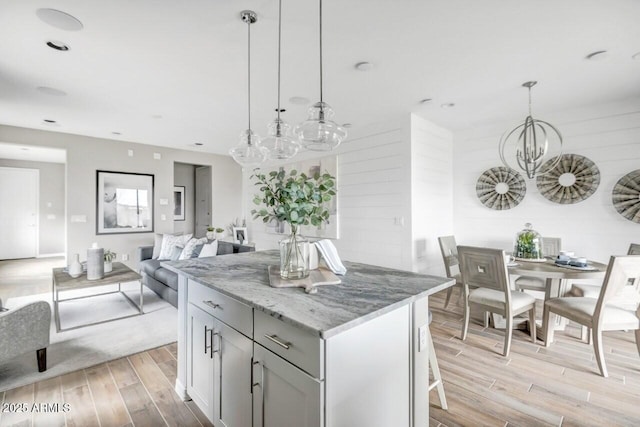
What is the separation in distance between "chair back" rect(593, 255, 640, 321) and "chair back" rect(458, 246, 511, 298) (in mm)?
622

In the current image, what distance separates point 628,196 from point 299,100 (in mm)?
4176

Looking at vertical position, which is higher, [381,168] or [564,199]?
[381,168]

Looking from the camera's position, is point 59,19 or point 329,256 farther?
→ point 59,19

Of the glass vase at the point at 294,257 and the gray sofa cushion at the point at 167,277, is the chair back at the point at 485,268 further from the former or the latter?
the gray sofa cushion at the point at 167,277

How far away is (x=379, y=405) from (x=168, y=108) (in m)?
4.20

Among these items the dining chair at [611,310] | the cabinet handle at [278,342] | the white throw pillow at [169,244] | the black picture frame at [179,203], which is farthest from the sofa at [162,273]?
the dining chair at [611,310]

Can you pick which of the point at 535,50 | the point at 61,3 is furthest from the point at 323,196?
the point at 535,50

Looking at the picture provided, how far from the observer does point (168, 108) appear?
4031 millimetres

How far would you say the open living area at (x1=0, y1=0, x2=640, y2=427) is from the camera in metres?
1.48

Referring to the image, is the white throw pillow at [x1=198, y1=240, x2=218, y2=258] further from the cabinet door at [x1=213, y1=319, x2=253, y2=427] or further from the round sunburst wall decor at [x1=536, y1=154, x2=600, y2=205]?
the round sunburst wall decor at [x1=536, y1=154, x2=600, y2=205]

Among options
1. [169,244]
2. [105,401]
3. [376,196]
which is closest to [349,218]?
[376,196]

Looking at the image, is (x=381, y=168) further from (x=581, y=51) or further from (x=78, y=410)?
(x=78, y=410)

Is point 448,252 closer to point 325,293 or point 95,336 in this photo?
point 325,293

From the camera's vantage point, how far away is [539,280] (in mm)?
3479
